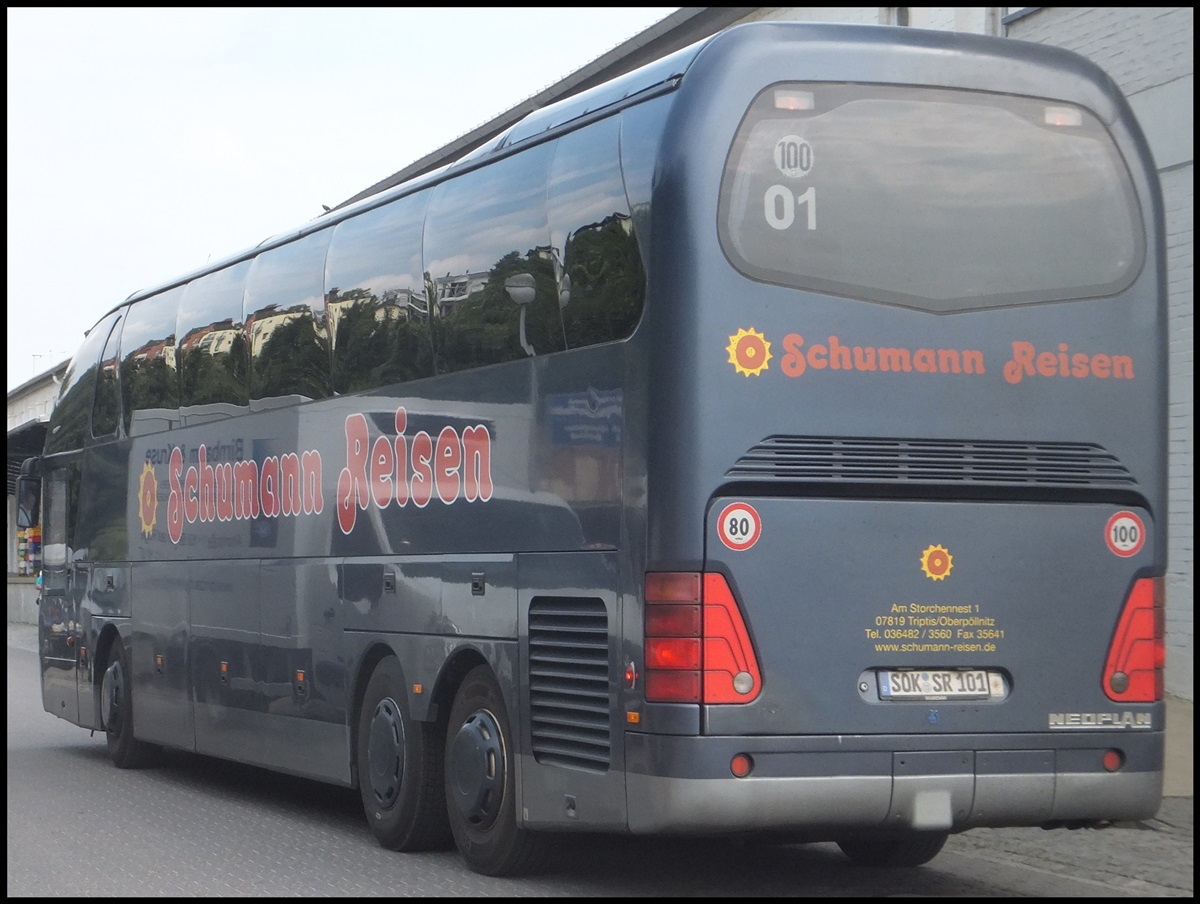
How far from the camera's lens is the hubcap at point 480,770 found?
33.0ft

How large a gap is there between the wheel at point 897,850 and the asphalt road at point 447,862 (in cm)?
8

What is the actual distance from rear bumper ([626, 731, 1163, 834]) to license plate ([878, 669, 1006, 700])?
0.60 ft

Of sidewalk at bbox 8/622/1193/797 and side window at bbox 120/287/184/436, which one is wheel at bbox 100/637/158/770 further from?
sidewalk at bbox 8/622/1193/797

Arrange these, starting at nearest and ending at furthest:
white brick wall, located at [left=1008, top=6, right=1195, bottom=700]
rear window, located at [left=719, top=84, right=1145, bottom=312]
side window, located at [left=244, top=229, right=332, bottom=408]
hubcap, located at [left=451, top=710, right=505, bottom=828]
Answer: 1. rear window, located at [left=719, top=84, right=1145, bottom=312]
2. hubcap, located at [left=451, top=710, right=505, bottom=828]
3. side window, located at [left=244, top=229, right=332, bottom=408]
4. white brick wall, located at [left=1008, top=6, right=1195, bottom=700]

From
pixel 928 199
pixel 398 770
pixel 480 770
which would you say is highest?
pixel 928 199

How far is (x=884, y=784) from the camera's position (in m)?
8.57

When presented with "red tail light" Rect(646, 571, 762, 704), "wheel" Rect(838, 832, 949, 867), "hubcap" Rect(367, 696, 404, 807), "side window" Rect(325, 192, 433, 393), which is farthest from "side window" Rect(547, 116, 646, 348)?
"wheel" Rect(838, 832, 949, 867)

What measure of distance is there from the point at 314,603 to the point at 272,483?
1.21 metres

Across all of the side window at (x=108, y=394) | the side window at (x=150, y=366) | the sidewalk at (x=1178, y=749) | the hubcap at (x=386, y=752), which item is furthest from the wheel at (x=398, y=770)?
the side window at (x=108, y=394)

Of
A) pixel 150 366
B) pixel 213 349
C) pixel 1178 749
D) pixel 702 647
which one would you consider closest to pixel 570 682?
pixel 702 647

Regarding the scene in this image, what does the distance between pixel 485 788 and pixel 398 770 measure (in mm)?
1261

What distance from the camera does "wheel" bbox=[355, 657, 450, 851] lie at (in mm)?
11016

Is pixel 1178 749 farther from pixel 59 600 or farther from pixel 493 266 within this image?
pixel 59 600

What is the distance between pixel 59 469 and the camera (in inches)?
747
